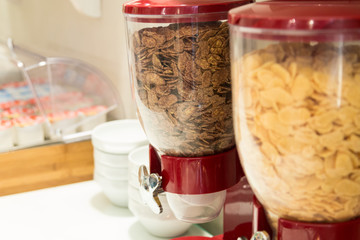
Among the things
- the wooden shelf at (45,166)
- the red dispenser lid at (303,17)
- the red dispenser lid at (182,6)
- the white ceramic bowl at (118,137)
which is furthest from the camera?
the wooden shelf at (45,166)

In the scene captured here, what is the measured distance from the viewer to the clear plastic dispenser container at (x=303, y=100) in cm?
35

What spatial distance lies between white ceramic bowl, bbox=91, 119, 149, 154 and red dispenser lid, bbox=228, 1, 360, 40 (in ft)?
2.28

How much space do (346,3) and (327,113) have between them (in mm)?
107

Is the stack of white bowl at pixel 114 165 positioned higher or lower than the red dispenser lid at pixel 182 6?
lower

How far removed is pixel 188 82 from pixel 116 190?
0.63 m

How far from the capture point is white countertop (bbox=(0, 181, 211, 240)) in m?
1.00

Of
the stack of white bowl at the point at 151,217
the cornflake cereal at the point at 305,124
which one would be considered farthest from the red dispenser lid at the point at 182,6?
the stack of white bowl at the point at 151,217

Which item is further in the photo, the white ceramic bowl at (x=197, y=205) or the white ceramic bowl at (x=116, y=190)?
the white ceramic bowl at (x=116, y=190)

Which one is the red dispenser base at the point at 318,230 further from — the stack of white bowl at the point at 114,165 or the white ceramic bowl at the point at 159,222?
the stack of white bowl at the point at 114,165

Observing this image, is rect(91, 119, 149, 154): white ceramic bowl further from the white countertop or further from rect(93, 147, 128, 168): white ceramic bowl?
the white countertop

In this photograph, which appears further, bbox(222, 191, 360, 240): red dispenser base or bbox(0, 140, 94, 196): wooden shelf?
bbox(0, 140, 94, 196): wooden shelf

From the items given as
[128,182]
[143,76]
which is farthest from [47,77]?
[143,76]

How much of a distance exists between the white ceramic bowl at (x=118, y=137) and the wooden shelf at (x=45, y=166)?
0.13 metres

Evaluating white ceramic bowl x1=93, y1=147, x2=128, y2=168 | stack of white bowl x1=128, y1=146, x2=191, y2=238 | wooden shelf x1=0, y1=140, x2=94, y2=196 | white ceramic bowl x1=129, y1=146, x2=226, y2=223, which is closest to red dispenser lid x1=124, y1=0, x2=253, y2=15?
white ceramic bowl x1=129, y1=146, x2=226, y2=223
